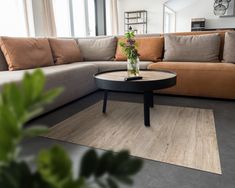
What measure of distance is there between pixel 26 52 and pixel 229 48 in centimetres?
252

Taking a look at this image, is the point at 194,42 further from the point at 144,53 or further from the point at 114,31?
the point at 114,31

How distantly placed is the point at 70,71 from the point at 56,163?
233cm

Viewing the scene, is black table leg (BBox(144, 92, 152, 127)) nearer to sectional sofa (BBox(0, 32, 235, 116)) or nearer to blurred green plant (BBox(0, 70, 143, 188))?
sectional sofa (BBox(0, 32, 235, 116))

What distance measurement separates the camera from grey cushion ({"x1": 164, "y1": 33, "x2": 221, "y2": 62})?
2.98 meters

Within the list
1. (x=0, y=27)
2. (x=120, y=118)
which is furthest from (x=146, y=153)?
(x=0, y=27)

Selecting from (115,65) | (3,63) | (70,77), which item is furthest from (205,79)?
(3,63)

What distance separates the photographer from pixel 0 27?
131 inches

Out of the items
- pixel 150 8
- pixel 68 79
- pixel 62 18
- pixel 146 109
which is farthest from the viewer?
pixel 150 8

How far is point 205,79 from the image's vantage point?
2.66m

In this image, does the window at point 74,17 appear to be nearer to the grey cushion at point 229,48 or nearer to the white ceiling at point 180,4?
the grey cushion at point 229,48

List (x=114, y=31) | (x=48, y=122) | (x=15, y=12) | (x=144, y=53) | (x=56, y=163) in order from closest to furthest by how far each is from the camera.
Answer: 1. (x=56, y=163)
2. (x=48, y=122)
3. (x=144, y=53)
4. (x=15, y=12)
5. (x=114, y=31)

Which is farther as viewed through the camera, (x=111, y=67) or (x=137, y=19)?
(x=137, y=19)

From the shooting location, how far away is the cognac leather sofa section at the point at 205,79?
2.58m

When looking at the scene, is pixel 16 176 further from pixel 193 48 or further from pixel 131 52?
pixel 193 48
